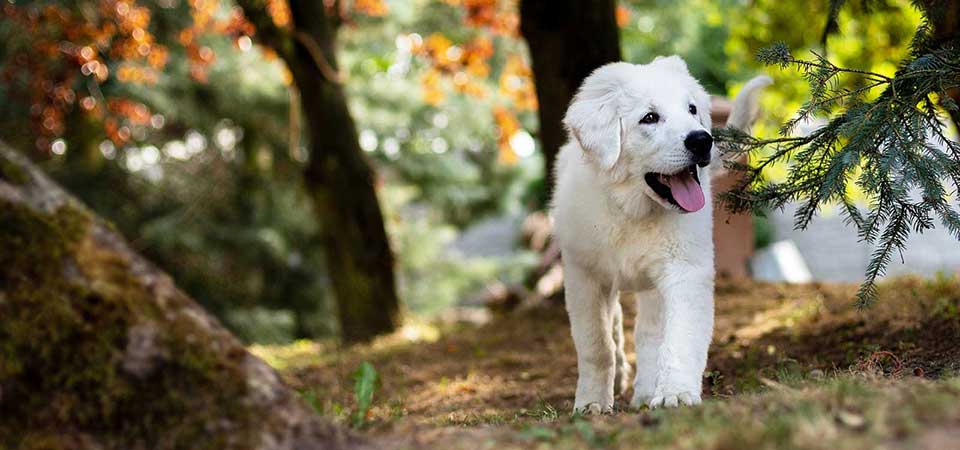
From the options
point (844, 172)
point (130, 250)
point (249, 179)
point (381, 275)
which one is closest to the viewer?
point (130, 250)

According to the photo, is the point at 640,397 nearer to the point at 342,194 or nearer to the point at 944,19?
the point at 944,19

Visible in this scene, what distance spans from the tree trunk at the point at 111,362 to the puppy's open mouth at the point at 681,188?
1901mm

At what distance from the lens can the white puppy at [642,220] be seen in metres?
4.04

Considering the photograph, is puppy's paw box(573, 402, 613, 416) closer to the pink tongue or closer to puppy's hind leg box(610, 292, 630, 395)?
puppy's hind leg box(610, 292, 630, 395)

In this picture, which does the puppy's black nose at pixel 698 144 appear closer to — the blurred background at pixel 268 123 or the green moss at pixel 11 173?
the green moss at pixel 11 173

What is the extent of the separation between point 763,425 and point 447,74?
1297cm

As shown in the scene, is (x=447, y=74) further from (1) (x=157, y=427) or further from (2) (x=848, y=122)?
(1) (x=157, y=427)

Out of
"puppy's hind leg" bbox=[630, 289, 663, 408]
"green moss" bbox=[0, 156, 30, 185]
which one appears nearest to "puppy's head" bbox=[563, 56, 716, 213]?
"puppy's hind leg" bbox=[630, 289, 663, 408]

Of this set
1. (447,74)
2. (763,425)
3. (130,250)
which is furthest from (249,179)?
(763,425)

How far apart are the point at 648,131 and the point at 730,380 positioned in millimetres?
1676

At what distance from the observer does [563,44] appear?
7.47 m

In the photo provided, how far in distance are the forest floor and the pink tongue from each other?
31.0 inches

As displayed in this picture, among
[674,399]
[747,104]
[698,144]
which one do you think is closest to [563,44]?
[747,104]

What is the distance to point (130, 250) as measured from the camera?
10.5 feet
